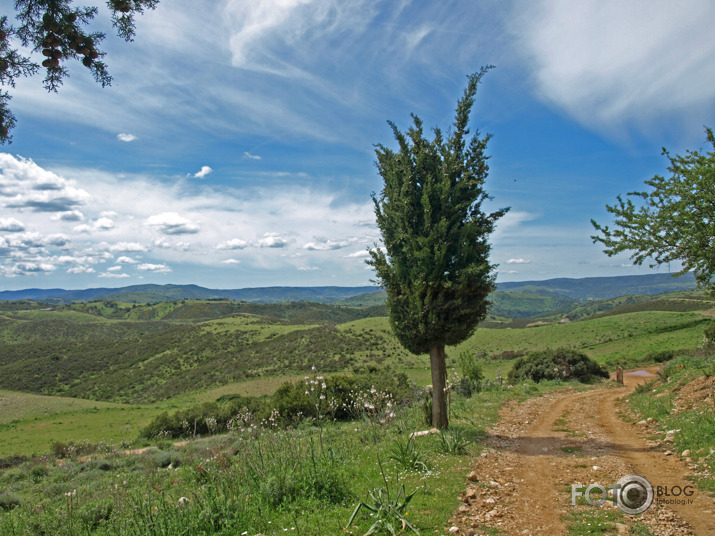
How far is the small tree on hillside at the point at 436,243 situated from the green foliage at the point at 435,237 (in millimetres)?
24

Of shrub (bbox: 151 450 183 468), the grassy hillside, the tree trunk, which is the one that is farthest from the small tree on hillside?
the grassy hillside

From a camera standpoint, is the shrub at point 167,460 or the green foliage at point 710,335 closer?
the shrub at point 167,460

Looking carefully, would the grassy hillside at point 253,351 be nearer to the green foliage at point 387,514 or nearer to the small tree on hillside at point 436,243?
the small tree on hillside at point 436,243

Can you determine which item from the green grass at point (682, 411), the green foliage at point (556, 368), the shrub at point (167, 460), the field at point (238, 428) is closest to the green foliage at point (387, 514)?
the field at point (238, 428)

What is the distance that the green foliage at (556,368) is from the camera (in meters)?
26.5

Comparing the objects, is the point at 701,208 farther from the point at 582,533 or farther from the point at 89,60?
the point at 89,60

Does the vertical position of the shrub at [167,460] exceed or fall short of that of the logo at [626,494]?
it falls short

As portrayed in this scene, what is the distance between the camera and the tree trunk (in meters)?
9.73

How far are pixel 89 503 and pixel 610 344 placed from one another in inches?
2147

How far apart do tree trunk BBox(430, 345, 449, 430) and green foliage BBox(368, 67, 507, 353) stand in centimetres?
32

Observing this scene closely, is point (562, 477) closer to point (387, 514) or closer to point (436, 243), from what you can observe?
point (387, 514)

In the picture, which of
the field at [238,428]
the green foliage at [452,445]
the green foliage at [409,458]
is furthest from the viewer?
the green foliage at [452,445]

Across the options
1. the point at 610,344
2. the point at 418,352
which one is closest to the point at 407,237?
the point at 418,352

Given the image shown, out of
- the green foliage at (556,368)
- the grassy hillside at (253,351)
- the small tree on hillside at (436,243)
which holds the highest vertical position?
the small tree on hillside at (436,243)
